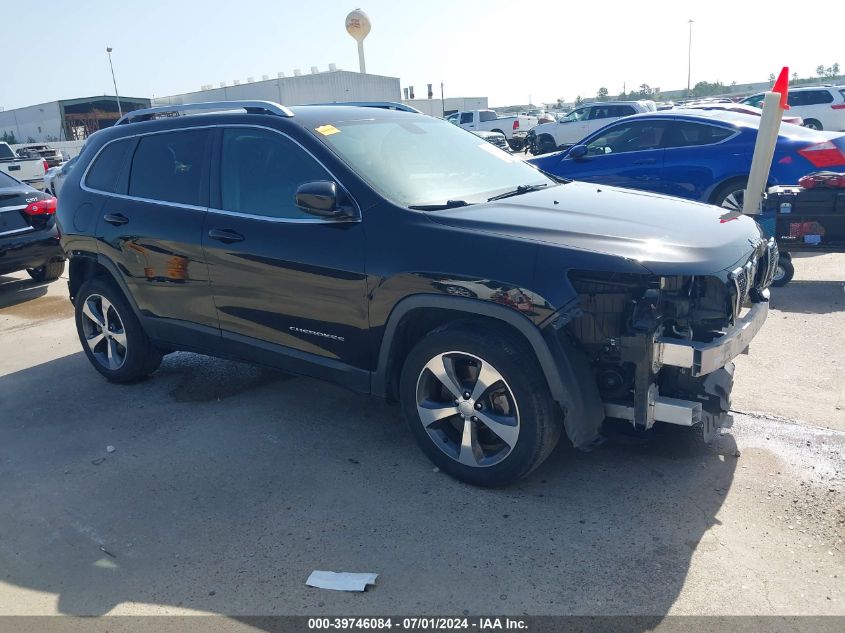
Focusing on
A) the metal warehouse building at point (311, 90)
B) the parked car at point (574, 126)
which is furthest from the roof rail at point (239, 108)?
the metal warehouse building at point (311, 90)

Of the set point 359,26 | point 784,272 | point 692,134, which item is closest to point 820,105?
point 692,134

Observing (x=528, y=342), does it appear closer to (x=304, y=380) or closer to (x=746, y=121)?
(x=304, y=380)

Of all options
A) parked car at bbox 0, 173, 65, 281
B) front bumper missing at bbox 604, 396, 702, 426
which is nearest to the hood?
front bumper missing at bbox 604, 396, 702, 426

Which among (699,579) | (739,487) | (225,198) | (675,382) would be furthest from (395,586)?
(225,198)

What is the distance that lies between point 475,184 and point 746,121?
18.7ft

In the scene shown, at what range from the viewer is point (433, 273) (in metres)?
3.46

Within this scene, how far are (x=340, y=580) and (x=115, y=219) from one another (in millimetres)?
3259

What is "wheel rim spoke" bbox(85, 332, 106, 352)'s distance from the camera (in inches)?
216

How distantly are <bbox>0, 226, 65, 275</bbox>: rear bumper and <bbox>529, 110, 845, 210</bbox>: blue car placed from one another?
20.7 feet

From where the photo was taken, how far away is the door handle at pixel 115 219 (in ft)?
16.3

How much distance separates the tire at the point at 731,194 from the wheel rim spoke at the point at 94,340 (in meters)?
6.54

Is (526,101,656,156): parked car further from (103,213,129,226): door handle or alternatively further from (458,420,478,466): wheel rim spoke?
(458,420,478,466): wheel rim spoke

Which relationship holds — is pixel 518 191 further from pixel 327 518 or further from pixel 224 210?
pixel 327 518

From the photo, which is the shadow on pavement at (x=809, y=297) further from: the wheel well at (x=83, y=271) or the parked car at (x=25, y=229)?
the parked car at (x=25, y=229)
